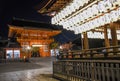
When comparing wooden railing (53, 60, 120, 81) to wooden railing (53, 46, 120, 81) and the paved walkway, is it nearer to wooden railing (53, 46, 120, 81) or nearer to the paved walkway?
wooden railing (53, 46, 120, 81)

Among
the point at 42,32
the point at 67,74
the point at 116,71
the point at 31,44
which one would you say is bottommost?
the point at 67,74

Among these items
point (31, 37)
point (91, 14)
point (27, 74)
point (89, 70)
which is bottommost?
point (27, 74)

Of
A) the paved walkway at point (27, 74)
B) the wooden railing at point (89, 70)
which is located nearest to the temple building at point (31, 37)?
the paved walkway at point (27, 74)

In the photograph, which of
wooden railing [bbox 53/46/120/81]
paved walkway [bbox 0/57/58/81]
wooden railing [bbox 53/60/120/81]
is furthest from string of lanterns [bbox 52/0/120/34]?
paved walkway [bbox 0/57/58/81]

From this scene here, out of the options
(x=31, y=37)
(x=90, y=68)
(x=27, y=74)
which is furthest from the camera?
(x=31, y=37)

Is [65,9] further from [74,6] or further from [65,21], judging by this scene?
[65,21]

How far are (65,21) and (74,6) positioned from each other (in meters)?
2.98

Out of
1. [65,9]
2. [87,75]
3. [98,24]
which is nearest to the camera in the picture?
[87,75]

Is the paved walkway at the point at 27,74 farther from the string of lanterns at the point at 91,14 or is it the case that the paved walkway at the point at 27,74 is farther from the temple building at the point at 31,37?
the temple building at the point at 31,37

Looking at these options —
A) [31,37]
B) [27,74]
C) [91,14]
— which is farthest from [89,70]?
[31,37]

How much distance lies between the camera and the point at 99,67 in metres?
4.97

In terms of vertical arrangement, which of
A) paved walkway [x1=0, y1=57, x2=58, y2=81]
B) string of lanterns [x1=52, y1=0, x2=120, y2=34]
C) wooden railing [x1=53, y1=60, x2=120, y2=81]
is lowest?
paved walkway [x1=0, y1=57, x2=58, y2=81]

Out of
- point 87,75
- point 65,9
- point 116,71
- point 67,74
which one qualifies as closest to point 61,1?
point 65,9

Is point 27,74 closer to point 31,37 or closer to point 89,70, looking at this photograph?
point 89,70
